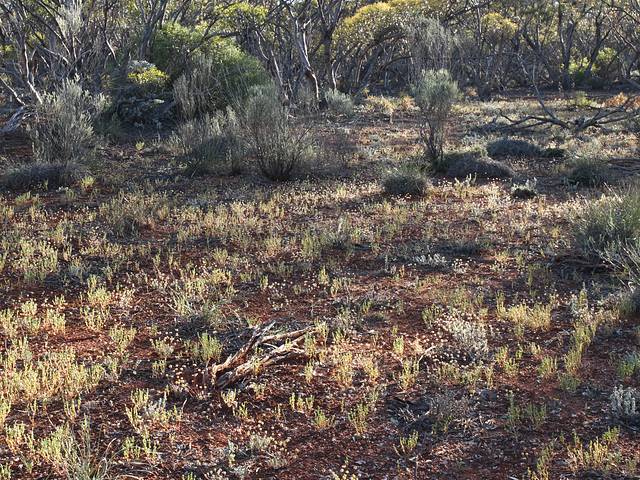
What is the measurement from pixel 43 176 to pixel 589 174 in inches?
427

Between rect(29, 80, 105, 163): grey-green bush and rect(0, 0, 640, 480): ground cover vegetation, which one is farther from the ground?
rect(29, 80, 105, 163): grey-green bush

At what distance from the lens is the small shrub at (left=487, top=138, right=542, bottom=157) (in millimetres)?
13617

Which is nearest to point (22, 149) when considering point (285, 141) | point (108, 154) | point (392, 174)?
point (108, 154)

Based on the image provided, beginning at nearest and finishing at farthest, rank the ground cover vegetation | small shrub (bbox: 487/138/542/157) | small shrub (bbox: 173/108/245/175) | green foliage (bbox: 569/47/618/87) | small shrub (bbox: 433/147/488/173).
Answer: the ground cover vegetation < small shrub (bbox: 173/108/245/175) < small shrub (bbox: 433/147/488/173) < small shrub (bbox: 487/138/542/157) < green foliage (bbox: 569/47/618/87)

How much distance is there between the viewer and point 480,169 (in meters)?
11.6

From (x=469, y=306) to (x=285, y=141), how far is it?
6836mm

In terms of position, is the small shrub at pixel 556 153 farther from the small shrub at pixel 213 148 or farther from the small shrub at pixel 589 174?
the small shrub at pixel 213 148

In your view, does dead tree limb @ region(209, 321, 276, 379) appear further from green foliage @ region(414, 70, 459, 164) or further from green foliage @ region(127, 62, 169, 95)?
green foliage @ region(127, 62, 169, 95)

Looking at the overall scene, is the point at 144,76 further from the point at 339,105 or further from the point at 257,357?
the point at 257,357

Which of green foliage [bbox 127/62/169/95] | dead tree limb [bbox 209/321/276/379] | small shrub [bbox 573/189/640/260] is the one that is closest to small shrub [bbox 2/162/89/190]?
green foliage [bbox 127/62/169/95]

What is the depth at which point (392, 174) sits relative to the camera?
10.1m

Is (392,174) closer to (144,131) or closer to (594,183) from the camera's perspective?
(594,183)

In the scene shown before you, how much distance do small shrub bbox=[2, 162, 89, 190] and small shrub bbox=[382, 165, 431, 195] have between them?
640 cm

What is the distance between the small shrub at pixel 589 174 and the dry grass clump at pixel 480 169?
1278 mm
